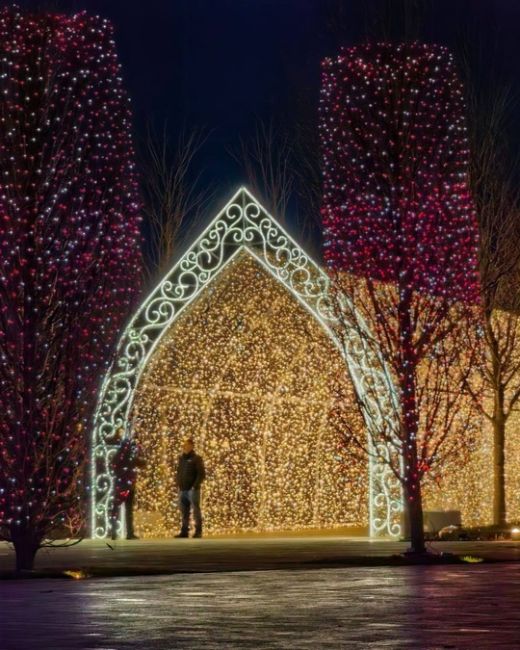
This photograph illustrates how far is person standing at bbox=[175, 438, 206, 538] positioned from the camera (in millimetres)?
28109

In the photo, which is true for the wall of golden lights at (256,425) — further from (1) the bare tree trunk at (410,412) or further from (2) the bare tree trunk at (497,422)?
(1) the bare tree trunk at (410,412)

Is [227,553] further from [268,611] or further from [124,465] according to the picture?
[268,611]

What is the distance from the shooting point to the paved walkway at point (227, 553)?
65.2 ft

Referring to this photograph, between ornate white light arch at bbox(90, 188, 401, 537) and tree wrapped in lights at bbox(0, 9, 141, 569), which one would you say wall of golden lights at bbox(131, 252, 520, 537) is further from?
tree wrapped in lights at bbox(0, 9, 141, 569)

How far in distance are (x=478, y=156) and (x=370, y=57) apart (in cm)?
897

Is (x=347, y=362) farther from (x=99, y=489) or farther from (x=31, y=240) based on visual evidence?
(x=31, y=240)

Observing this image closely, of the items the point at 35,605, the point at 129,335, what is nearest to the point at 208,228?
the point at 129,335

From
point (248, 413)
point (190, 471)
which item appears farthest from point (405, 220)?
point (248, 413)

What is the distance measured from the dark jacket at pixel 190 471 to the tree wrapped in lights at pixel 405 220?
5571 millimetres

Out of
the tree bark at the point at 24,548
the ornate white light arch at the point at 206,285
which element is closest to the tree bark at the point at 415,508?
the ornate white light arch at the point at 206,285

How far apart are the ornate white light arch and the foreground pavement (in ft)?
2.44

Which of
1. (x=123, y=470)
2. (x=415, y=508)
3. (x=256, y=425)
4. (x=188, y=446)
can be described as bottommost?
(x=415, y=508)

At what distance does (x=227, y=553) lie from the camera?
22.9 m

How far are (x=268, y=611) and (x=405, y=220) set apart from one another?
33.3 feet
